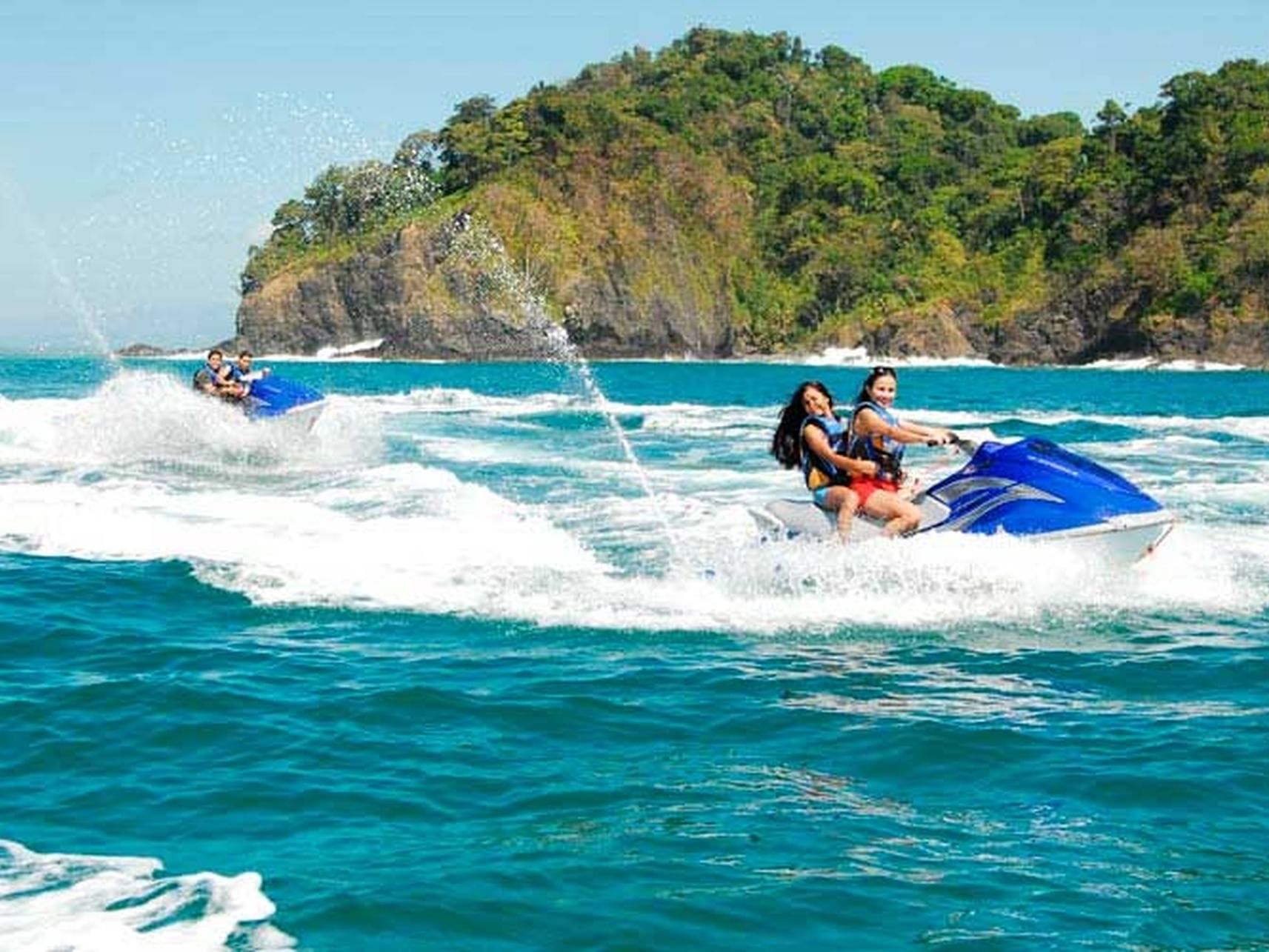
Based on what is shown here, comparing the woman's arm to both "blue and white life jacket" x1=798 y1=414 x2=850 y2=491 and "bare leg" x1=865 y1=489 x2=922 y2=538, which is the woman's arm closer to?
"blue and white life jacket" x1=798 y1=414 x2=850 y2=491

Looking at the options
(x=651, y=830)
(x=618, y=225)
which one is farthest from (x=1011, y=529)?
(x=618, y=225)

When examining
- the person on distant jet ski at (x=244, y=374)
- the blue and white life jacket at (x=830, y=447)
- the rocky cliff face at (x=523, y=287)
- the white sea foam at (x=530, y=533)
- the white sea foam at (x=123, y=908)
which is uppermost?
the rocky cliff face at (x=523, y=287)

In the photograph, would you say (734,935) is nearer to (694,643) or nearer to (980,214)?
(694,643)

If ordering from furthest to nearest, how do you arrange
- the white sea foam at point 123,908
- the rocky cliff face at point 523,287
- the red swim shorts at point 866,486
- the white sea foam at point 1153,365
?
the rocky cliff face at point 523,287 → the white sea foam at point 1153,365 → the red swim shorts at point 866,486 → the white sea foam at point 123,908

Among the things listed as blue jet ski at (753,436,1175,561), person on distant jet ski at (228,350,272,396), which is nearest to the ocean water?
blue jet ski at (753,436,1175,561)

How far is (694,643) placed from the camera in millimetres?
8516

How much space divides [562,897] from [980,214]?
4095 inches

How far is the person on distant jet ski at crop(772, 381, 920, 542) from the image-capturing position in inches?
381

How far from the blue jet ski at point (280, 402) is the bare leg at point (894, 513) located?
1202 cm

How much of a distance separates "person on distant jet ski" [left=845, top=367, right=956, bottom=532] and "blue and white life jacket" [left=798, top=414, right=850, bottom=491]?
0.06 meters

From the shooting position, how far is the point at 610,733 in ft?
21.9

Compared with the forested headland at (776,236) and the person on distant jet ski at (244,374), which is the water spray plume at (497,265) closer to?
the forested headland at (776,236)

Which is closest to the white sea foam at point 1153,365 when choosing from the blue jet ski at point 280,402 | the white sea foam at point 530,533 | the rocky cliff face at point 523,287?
the rocky cliff face at point 523,287

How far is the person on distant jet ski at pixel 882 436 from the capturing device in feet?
30.9
